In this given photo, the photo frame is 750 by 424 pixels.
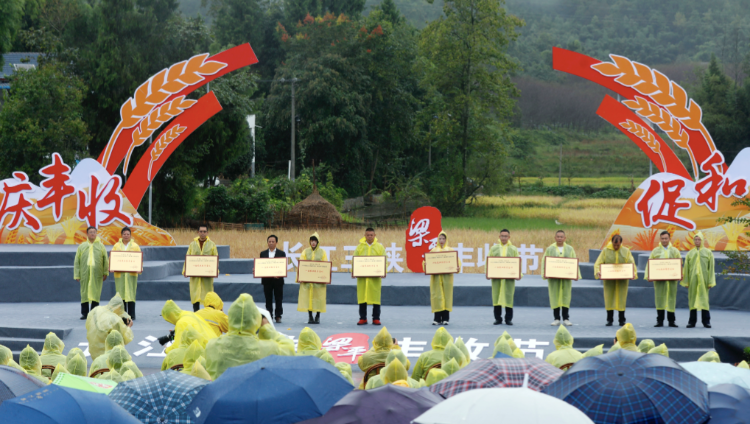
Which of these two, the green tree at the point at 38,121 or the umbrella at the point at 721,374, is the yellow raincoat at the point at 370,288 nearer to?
the umbrella at the point at 721,374

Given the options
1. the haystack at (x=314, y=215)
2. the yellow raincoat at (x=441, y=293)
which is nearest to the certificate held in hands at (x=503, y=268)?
the yellow raincoat at (x=441, y=293)

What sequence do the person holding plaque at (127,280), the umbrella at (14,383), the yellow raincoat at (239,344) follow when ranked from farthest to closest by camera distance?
the person holding plaque at (127,280) → the yellow raincoat at (239,344) → the umbrella at (14,383)

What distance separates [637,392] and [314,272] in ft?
23.3

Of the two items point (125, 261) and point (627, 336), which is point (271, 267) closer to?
point (125, 261)

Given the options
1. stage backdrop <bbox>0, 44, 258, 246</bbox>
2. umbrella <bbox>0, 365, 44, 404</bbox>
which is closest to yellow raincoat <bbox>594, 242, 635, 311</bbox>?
stage backdrop <bbox>0, 44, 258, 246</bbox>

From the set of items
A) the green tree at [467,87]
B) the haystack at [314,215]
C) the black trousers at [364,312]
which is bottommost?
the black trousers at [364,312]

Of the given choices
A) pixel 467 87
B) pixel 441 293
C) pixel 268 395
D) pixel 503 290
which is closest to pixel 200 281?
pixel 441 293

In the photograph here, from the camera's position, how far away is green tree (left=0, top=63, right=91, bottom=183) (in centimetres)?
1912

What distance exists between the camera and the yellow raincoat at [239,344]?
438 cm

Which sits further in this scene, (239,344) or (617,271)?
(617,271)

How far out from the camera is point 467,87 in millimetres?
35094

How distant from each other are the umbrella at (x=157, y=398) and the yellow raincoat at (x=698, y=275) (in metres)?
8.11

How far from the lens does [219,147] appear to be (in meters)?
23.3

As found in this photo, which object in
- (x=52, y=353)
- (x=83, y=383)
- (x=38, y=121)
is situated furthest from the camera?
(x=38, y=121)
